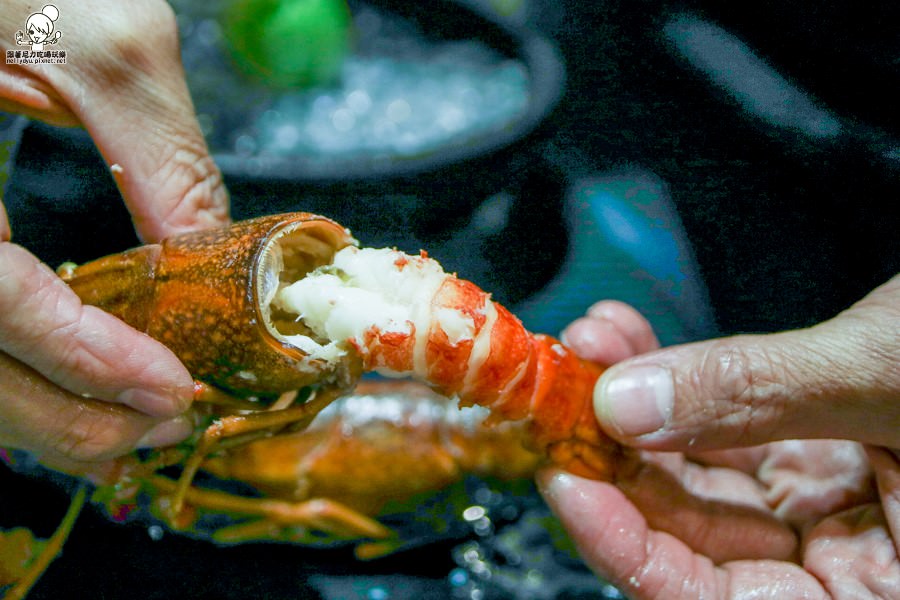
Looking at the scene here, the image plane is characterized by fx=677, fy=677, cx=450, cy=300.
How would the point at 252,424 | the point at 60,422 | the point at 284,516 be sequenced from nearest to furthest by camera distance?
1. the point at 60,422
2. the point at 252,424
3. the point at 284,516

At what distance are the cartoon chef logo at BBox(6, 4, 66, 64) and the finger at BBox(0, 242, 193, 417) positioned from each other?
52cm

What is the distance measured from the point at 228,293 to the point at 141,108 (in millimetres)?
555

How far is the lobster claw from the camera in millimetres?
1314

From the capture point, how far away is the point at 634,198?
237 cm

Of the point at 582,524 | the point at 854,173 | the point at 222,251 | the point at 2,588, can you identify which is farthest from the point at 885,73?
the point at 2,588

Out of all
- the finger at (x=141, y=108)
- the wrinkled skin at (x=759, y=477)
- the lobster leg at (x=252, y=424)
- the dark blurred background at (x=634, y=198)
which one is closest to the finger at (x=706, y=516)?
the wrinkled skin at (x=759, y=477)

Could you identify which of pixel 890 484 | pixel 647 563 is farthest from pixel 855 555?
pixel 647 563

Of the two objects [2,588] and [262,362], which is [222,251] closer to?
[262,362]

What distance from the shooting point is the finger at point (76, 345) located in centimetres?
112

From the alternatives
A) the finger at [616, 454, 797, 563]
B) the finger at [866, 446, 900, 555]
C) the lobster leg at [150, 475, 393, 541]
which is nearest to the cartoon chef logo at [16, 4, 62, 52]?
the lobster leg at [150, 475, 393, 541]

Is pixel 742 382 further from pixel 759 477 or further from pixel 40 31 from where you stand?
pixel 40 31

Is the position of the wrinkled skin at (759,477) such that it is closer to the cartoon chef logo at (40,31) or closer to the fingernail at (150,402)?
the fingernail at (150,402)

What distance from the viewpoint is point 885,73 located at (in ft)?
5.32

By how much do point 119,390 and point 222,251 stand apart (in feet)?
1.06
